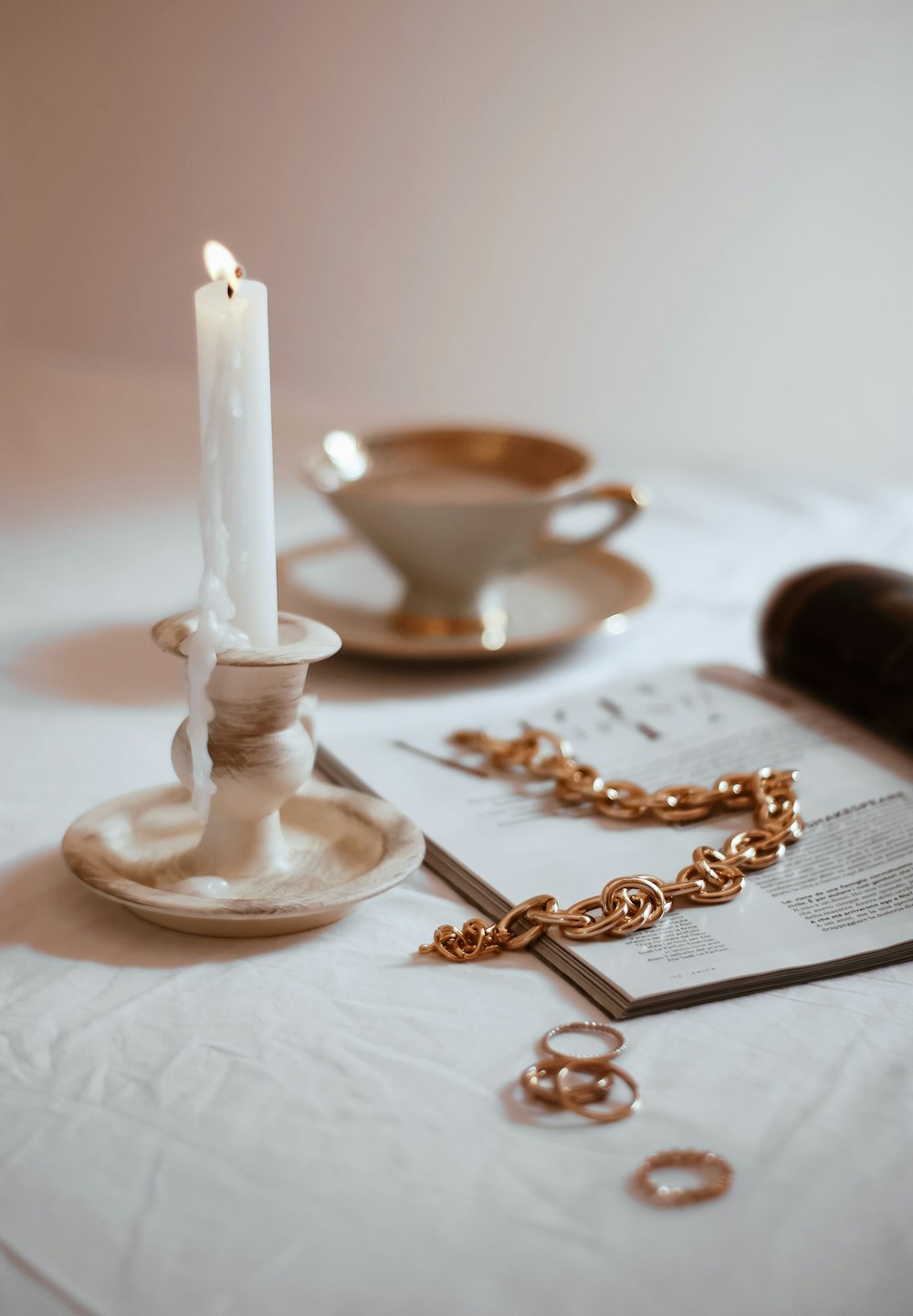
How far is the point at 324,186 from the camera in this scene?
5.75 feet

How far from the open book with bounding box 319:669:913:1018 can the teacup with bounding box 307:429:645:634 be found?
130 mm

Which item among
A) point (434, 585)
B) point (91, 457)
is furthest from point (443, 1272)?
point (91, 457)

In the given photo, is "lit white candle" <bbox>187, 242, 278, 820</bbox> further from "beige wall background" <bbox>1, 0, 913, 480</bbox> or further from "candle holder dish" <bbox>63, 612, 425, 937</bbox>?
"beige wall background" <bbox>1, 0, 913, 480</bbox>

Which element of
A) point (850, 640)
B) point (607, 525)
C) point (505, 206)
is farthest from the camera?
point (505, 206)

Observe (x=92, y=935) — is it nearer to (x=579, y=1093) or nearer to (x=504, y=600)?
(x=579, y=1093)

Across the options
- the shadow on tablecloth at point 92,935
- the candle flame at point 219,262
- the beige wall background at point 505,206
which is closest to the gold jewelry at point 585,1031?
the shadow on tablecloth at point 92,935

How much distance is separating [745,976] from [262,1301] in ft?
0.79

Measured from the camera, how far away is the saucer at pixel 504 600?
2.85 feet

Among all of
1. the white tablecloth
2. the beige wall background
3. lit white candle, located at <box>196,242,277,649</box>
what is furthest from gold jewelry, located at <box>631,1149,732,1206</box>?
the beige wall background

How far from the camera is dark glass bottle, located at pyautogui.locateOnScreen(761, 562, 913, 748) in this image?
2.47ft

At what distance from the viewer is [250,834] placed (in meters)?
0.55

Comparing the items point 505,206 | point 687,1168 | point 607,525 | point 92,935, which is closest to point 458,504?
point 607,525

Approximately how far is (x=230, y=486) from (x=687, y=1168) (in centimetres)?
31

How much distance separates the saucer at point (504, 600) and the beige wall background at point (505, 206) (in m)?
0.49
